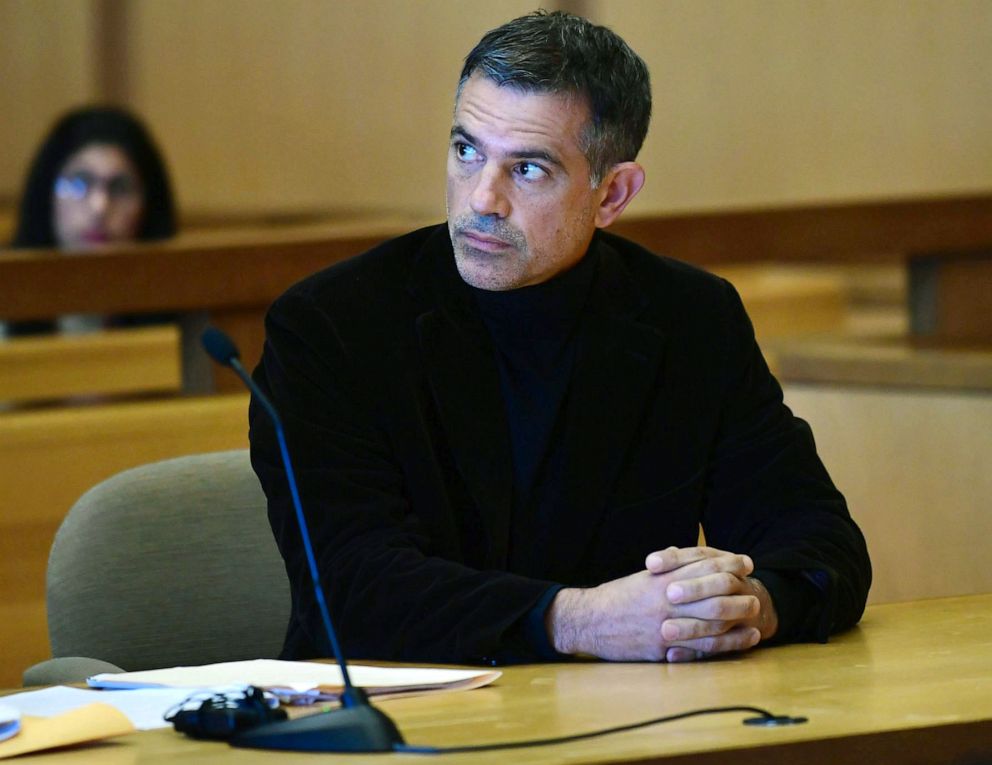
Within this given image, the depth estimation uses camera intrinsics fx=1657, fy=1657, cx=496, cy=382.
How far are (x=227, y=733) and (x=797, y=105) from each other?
5099 mm

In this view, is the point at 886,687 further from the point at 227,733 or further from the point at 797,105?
the point at 797,105

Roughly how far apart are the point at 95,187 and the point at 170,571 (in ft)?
9.67

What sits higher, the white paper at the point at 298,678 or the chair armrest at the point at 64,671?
the white paper at the point at 298,678

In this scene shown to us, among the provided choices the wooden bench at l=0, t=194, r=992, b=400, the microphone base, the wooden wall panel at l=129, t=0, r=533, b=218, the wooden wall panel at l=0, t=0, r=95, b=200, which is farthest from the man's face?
the wooden wall panel at l=0, t=0, r=95, b=200

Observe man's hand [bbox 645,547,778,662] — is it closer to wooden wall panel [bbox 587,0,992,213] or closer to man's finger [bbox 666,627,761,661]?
man's finger [bbox 666,627,761,661]

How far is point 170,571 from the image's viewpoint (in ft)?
7.17

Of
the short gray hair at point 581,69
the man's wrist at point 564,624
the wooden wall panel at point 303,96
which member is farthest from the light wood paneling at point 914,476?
Answer: the wooden wall panel at point 303,96

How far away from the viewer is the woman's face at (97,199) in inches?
190

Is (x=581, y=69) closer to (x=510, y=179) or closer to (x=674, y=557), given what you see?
(x=510, y=179)

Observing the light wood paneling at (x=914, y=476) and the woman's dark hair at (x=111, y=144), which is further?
the woman's dark hair at (x=111, y=144)

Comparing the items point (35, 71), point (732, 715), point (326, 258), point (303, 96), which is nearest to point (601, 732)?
point (732, 715)

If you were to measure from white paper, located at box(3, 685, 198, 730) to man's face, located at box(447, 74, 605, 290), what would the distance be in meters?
0.69

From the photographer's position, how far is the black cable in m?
1.33

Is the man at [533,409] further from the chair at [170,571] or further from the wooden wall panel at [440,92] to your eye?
the wooden wall panel at [440,92]
